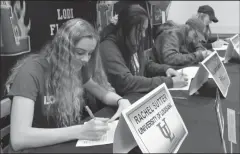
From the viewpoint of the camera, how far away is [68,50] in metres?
1.06

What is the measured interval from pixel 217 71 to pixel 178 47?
94 cm

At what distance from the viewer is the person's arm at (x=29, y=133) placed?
34.2 inches

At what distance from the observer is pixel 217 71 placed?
1395mm

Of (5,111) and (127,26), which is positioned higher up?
(127,26)

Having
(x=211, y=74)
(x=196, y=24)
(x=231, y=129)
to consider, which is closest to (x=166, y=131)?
(x=231, y=129)

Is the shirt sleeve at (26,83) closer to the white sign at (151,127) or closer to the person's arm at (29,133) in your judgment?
the person's arm at (29,133)

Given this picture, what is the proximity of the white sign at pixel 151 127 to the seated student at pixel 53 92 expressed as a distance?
13 centimetres

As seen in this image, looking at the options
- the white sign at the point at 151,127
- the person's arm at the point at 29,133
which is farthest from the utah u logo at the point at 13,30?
the white sign at the point at 151,127

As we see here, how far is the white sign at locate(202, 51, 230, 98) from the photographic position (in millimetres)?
1314

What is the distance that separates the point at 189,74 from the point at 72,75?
92 cm

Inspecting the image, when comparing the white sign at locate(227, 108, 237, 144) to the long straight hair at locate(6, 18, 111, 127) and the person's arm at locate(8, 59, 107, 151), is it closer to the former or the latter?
the person's arm at locate(8, 59, 107, 151)

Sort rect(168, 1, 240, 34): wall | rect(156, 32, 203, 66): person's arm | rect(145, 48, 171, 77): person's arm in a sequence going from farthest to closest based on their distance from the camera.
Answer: rect(168, 1, 240, 34): wall
rect(156, 32, 203, 66): person's arm
rect(145, 48, 171, 77): person's arm

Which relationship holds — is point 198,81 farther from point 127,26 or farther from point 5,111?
point 5,111

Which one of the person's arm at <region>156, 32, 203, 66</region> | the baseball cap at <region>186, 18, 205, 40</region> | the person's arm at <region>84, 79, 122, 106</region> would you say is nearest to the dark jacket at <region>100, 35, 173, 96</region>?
the person's arm at <region>84, 79, 122, 106</region>
